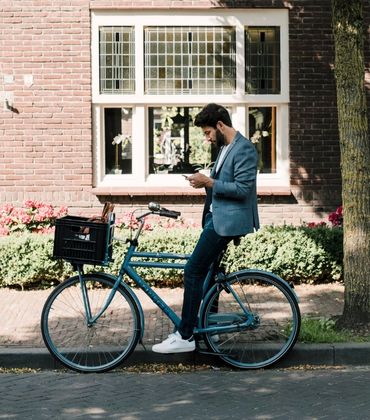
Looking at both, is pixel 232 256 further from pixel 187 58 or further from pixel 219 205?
pixel 219 205

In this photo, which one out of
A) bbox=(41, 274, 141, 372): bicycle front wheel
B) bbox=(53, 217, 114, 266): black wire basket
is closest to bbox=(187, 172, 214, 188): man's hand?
bbox=(53, 217, 114, 266): black wire basket

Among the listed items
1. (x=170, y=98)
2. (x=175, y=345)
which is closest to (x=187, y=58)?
(x=170, y=98)

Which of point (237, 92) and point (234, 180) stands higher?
point (237, 92)

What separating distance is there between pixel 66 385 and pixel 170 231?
402cm

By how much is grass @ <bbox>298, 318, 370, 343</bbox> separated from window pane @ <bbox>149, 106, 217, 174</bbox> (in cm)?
470

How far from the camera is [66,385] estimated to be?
6.16 m

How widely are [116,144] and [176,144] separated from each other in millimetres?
808

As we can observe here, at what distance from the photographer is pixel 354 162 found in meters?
7.20

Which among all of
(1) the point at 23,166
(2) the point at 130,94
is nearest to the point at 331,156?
(2) the point at 130,94

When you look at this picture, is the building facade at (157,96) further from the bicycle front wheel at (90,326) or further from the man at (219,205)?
the man at (219,205)

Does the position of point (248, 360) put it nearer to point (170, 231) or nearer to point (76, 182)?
point (170, 231)

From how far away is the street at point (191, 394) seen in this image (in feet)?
17.8

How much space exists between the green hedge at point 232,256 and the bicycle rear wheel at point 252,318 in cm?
278

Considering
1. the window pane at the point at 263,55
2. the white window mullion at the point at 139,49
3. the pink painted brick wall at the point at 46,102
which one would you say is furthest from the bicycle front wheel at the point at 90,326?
the window pane at the point at 263,55
